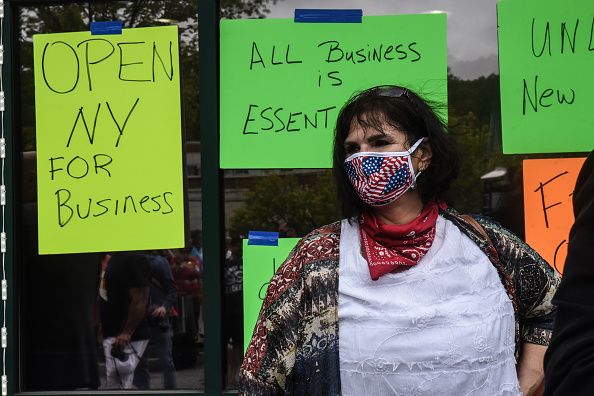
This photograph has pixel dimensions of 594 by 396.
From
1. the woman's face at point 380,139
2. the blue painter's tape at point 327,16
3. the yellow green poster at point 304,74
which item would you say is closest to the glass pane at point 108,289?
the yellow green poster at point 304,74

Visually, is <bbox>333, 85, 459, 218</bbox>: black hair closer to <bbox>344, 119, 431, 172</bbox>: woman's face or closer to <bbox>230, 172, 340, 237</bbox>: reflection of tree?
<bbox>344, 119, 431, 172</bbox>: woman's face

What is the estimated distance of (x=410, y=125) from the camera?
2.31 m

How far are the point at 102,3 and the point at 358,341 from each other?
2170mm

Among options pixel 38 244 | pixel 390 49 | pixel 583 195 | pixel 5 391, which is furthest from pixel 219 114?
pixel 583 195

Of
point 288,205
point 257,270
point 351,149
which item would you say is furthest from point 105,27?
point 351,149

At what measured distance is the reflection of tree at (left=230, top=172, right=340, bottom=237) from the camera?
3498mm

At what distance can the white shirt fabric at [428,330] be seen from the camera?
204 centimetres

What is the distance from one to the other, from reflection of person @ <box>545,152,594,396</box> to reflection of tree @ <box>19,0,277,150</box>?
2.47 m

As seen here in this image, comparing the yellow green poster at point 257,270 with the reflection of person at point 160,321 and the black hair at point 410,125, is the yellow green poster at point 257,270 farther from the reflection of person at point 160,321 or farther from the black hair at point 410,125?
the black hair at point 410,125

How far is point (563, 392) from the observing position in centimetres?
114

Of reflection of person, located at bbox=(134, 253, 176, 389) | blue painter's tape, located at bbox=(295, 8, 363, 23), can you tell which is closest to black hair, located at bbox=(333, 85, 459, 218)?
blue painter's tape, located at bbox=(295, 8, 363, 23)

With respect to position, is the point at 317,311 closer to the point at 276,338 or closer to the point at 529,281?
the point at 276,338

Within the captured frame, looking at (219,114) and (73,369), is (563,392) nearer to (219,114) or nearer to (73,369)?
(219,114)

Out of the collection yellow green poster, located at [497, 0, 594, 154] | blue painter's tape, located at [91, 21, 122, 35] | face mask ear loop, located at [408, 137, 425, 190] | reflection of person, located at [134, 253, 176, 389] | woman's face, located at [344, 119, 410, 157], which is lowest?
reflection of person, located at [134, 253, 176, 389]
